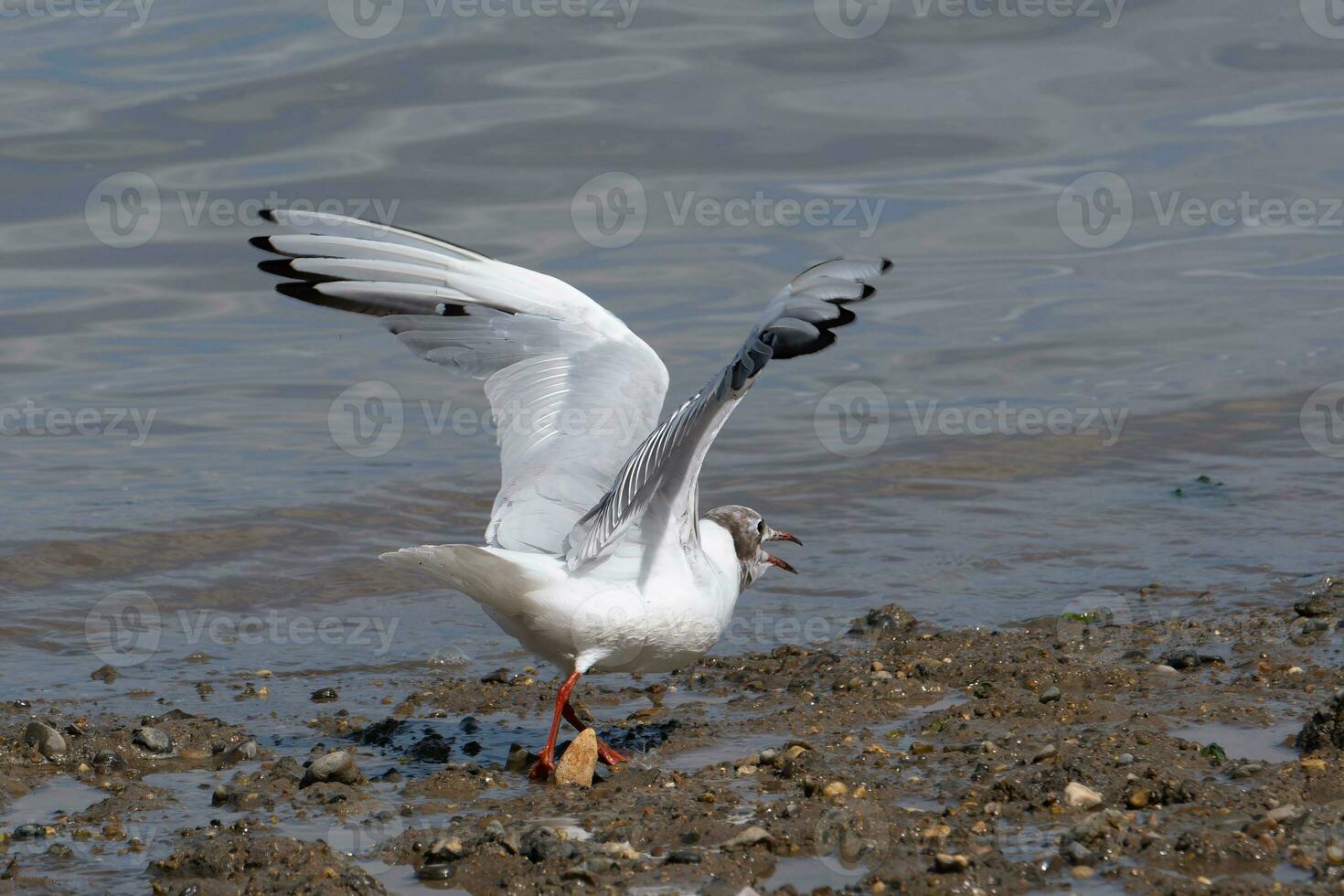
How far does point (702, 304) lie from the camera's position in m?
13.5

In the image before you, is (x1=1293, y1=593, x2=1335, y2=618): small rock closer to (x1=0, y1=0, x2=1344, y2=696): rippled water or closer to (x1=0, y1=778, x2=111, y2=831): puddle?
(x1=0, y1=0, x2=1344, y2=696): rippled water

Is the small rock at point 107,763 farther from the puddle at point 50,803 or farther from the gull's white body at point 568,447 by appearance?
the gull's white body at point 568,447

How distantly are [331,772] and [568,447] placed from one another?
1.85 metres

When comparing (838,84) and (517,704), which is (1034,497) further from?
(838,84)

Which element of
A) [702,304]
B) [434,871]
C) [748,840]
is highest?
[702,304]

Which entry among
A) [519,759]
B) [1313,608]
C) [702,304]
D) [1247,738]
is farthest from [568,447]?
[702,304]

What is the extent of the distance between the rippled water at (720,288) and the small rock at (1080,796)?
9.47 feet

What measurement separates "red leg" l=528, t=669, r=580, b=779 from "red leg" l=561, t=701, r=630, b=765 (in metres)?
0.04

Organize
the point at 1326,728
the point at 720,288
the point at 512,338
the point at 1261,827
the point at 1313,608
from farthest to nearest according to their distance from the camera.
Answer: the point at 720,288, the point at 1313,608, the point at 512,338, the point at 1326,728, the point at 1261,827

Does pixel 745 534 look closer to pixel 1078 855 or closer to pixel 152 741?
pixel 152 741

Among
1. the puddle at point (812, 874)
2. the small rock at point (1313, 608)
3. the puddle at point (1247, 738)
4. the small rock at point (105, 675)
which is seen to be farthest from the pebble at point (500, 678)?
the small rock at point (1313, 608)

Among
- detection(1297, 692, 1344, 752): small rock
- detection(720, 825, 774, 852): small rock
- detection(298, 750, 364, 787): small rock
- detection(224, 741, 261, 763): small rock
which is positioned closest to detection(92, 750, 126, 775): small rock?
detection(224, 741, 261, 763): small rock

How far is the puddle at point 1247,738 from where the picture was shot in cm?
537

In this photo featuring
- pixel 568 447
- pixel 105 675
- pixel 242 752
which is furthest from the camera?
pixel 105 675
